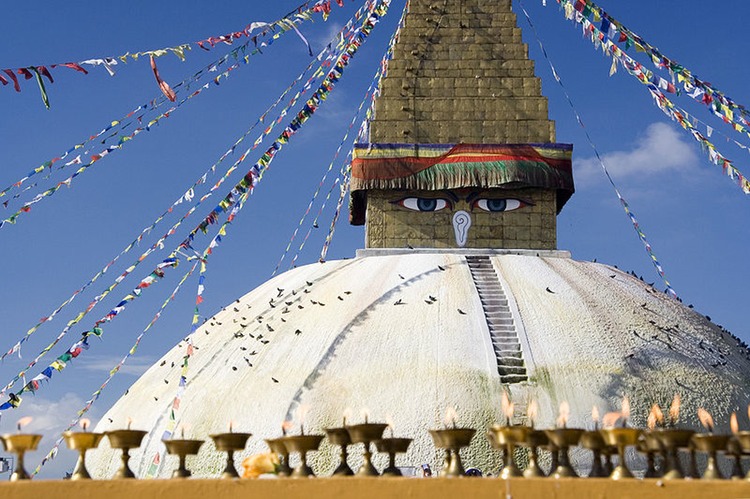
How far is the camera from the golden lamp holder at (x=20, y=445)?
5.85m

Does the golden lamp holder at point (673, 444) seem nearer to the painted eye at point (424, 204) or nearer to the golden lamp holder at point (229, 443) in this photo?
the golden lamp holder at point (229, 443)

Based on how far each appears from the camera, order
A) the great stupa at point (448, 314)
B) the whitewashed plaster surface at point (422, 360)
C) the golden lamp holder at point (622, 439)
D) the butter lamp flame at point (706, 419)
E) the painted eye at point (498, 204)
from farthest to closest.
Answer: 1. the painted eye at point (498, 204)
2. the great stupa at point (448, 314)
3. the whitewashed plaster surface at point (422, 360)
4. the butter lamp flame at point (706, 419)
5. the golden lamp holder at point (622, 439)

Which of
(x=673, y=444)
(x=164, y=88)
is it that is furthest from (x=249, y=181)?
(x=673, y=444)

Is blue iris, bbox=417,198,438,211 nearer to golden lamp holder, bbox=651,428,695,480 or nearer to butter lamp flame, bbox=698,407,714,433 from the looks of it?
butter lamp flame, bbox=698,407,714,433

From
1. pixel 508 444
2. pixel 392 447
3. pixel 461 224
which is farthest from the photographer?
pixel 461 224

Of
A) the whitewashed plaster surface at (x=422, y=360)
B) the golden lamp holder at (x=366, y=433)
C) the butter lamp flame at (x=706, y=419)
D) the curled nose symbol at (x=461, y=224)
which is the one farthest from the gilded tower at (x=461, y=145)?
the golden lamp holder at (x=366, y=433)

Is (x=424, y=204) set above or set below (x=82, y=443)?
above

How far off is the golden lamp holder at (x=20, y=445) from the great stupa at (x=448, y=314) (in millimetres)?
4557

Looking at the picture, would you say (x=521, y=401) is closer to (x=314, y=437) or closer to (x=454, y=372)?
(x=454, y=372)

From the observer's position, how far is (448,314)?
11.6m

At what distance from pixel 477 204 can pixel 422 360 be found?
4.64 metres

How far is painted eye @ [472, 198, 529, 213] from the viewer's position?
Answer: 584 inches

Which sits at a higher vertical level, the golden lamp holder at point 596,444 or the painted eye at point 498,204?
the painted eye at point 498,204

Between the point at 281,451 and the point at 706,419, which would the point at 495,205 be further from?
the point at 281,451
